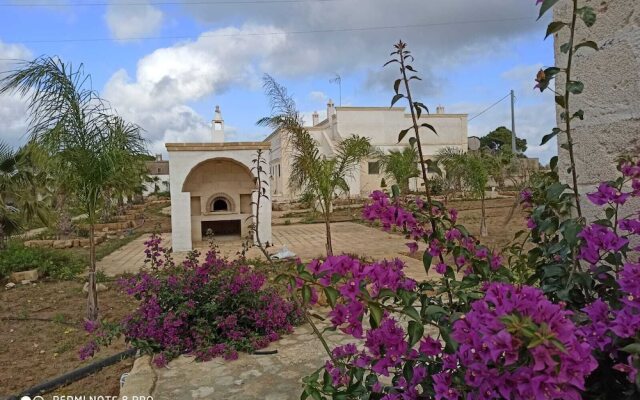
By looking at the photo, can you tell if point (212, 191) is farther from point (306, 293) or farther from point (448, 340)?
point (448, 340)

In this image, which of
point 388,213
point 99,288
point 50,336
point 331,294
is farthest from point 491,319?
point 99,288

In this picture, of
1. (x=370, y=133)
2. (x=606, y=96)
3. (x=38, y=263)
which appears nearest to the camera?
(x=606, y=96)

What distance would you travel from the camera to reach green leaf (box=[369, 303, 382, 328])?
46.7 inches

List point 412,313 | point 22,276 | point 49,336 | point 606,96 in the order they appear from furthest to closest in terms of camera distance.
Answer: point 22,276, point 49,336, point 606,96, point 412,313

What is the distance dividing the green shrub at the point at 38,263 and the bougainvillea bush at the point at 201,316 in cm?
487

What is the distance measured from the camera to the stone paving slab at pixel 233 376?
3.00 m

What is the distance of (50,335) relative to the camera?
17.2 feet

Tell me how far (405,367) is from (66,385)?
330 cm

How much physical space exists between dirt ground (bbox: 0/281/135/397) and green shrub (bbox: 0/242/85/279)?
504 mm

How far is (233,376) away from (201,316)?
88 centimetres

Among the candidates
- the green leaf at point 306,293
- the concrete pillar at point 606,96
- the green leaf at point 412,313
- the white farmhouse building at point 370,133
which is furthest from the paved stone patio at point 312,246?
the white farmhouse building at point 370,133

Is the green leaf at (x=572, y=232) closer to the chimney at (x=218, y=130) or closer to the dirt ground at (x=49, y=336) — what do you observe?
the dirt ground at (x=49, y=336)

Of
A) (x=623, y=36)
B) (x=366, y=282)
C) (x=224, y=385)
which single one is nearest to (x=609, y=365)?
(x=366, y=282)

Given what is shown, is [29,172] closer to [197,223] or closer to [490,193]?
[197,223]
